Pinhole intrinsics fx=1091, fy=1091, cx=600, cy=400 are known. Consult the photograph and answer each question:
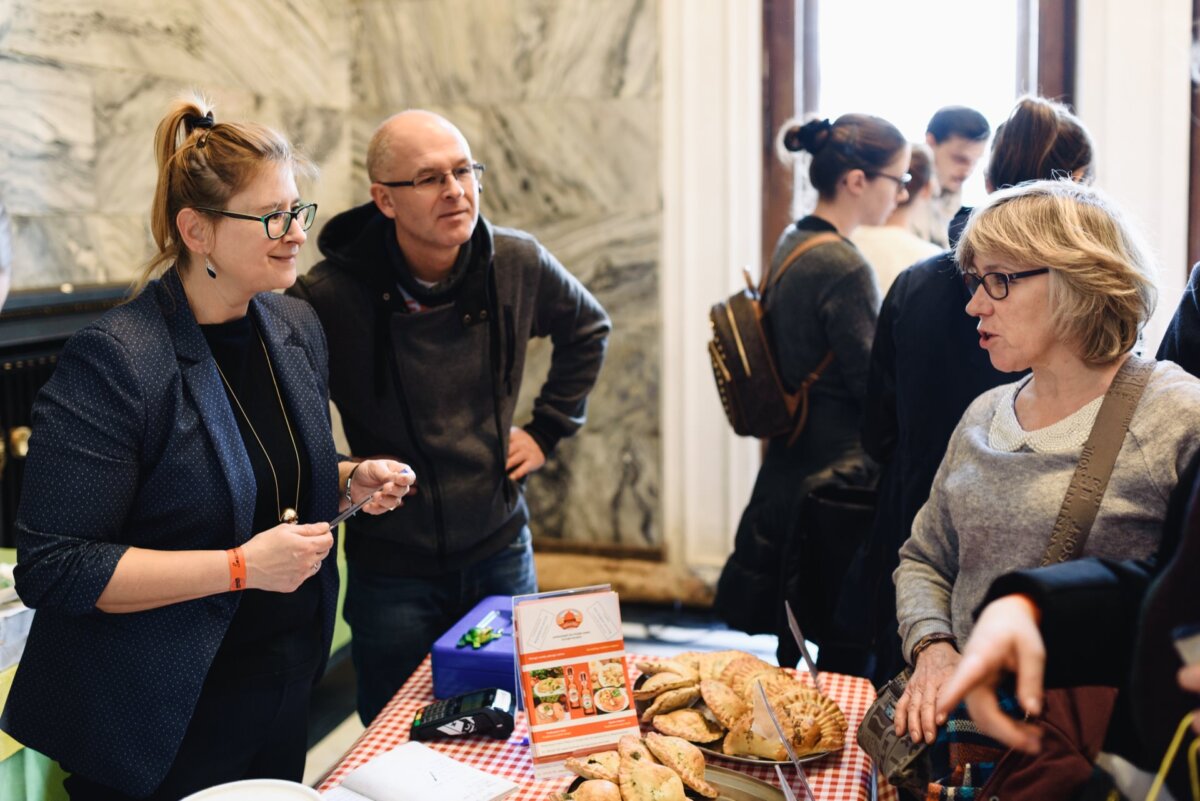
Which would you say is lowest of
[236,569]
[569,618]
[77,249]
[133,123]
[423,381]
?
[569,618]

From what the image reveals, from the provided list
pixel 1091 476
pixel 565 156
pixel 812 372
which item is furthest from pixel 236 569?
pixel 565 156

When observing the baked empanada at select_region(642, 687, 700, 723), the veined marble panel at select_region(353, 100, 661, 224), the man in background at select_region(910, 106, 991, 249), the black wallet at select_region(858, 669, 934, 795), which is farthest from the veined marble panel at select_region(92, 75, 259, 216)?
the black wallet at select_region(858, 669, 934, 795)

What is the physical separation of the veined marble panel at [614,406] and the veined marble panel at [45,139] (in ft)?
6.01

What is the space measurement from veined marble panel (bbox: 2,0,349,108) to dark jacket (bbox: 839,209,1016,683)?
254 centimetres

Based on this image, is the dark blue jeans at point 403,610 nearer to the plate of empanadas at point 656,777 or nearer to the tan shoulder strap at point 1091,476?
the plate of empanadas at point 656,777

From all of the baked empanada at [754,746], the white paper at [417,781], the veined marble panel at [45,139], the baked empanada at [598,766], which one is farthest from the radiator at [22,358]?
the baked empanada at [754,746]

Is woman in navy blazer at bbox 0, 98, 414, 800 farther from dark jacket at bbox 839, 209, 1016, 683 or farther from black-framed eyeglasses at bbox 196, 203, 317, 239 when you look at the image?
dark jacket at bbox 839, 209, 1016, 683

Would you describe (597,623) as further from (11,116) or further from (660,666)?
(11,116)

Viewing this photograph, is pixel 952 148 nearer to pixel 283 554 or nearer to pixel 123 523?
pixel 283 554

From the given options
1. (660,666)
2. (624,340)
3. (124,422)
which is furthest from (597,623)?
(624,340)

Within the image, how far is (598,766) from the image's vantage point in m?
1.54

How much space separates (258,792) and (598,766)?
0.46 meters

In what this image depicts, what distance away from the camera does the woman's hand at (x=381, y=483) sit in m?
1.96

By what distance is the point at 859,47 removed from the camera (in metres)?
4.44
